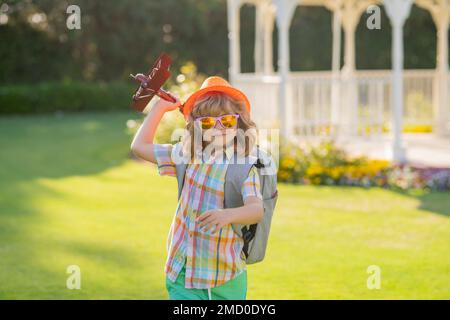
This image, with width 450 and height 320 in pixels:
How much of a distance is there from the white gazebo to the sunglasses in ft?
27.3

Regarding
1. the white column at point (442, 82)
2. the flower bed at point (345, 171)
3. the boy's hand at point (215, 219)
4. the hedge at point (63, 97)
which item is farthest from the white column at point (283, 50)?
the hedge at point (63, 97)

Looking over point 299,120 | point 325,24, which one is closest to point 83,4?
point 325,24

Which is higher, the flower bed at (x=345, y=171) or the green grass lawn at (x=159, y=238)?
the flower bed at (x=345, y=171)

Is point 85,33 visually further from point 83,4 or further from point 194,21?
point 194,21

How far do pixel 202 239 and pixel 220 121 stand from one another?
503 mm

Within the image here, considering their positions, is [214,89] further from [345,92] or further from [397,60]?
[345,92]

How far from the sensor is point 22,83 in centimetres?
2592

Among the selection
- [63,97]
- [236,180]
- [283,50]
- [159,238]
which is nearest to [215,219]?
[236,180]

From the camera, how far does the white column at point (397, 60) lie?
37.7 feet

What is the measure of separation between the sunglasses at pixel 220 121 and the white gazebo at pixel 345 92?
8.33m

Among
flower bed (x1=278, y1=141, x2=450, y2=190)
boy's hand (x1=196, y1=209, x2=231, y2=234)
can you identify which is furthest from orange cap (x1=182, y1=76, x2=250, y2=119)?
flower bed (x1=278, y1=141, x2=450, y2=190)

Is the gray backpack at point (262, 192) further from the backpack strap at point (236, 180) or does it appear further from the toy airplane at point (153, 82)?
the toy airplane at point (153, 82)

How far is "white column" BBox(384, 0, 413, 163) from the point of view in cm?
1148
